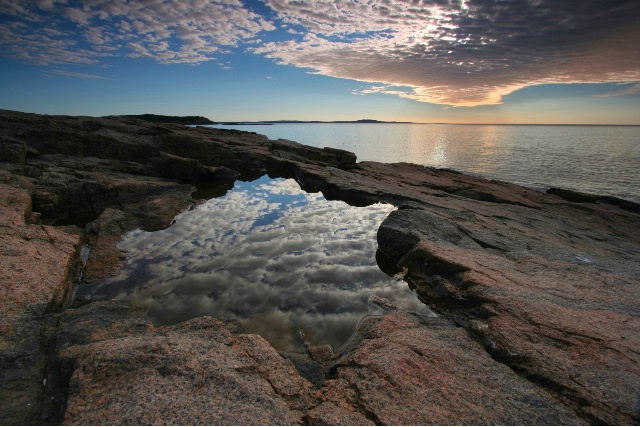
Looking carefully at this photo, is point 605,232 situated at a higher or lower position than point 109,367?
lower

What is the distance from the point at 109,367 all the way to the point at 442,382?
13.4 ft

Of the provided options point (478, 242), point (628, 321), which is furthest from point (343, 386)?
point (478, 242)

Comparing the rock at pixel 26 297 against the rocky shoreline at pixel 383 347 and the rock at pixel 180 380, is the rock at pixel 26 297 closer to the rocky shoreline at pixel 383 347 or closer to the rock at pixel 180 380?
the rocky shoreline at pixel 383 347

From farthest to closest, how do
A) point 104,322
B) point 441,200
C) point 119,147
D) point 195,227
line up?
point 119,147, point 441,200, point 195,227, point 104,322

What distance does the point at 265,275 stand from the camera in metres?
8.52

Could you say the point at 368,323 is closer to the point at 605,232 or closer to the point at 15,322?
the point at 15,322

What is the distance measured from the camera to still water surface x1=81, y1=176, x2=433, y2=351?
265 inches

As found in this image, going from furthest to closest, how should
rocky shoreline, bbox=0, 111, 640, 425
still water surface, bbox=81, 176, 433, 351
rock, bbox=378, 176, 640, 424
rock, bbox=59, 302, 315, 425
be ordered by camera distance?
1. still water surface, bbox=81, 176, 433, 351
2. rock, bbox=378, 176, 640, 424
3. rocky shoreline, bbox=0, 111, 640, 425
4. rock, bbox=59, 302, 315, 425

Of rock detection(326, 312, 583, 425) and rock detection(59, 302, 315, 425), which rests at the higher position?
rock detection(59, 302, 315, 425)

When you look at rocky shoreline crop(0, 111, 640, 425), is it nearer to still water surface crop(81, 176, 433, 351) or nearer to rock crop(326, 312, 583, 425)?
rock crop(326, 312, 583, 425)

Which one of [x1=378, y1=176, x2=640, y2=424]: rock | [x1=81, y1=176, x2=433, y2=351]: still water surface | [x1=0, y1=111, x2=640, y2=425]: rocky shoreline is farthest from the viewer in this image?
[x1=81, y1=176, x2=433, y2=351]: still water surface

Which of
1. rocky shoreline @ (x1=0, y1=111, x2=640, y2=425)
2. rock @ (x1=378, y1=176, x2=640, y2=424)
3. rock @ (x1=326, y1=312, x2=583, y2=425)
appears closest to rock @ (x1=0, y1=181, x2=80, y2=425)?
rocky shoreline @ (x1=0, y1=111, x2=640, y2=425)

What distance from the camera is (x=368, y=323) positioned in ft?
19.9

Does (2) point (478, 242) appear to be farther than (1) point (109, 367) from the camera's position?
Yes
